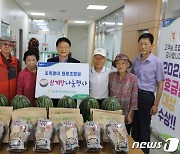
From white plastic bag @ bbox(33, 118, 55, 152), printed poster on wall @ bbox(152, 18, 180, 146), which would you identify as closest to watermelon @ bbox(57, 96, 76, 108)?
white plastic bag @ bbox(33, 118, 55, 152)

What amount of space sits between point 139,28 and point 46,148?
14.6 feet

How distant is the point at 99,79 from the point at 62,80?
17.1 inches

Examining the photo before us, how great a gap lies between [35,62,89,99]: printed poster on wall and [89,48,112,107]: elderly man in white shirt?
0.90 feet

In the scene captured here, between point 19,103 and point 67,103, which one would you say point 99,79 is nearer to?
point 67,103

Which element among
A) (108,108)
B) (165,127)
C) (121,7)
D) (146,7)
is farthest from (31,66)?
(121,7)

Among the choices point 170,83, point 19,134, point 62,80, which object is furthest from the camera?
point 170,83

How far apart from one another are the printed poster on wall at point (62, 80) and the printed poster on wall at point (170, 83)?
1.79 m

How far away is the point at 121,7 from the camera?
24.3ft

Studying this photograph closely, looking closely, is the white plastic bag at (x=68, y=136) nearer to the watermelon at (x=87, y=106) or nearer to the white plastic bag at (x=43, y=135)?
the white plastic bag at (x=43, y=135)

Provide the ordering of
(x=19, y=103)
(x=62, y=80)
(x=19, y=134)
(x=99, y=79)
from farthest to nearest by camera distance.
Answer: (x=99, y=79) → (x=62, y=80) → (x=19, y=103) → (x=19, y=134)

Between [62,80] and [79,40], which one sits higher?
[79,40]

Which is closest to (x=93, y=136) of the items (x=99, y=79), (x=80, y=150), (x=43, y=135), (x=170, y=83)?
(x=80, y=150)

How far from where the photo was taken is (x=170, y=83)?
323 cm

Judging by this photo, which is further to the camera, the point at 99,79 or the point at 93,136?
the point at 99,79
